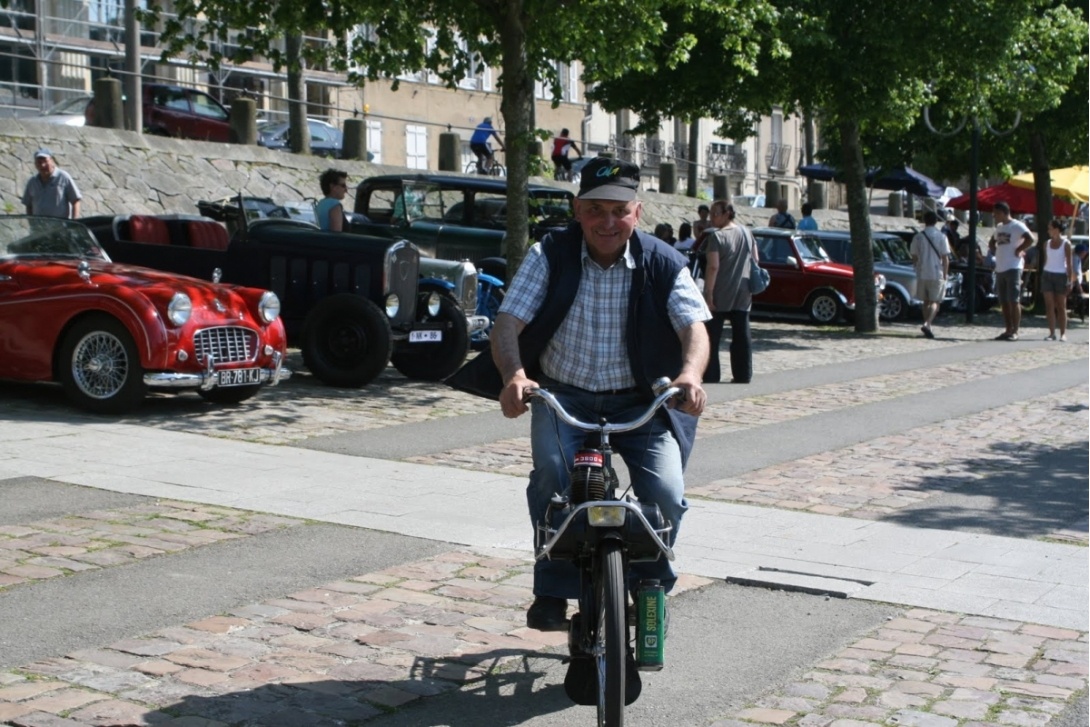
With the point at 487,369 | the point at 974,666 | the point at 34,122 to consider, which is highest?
the point at 34,122

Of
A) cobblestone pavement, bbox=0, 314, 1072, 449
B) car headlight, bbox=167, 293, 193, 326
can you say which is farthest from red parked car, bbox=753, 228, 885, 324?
car headlight, bbox=167, 293, 193, 326

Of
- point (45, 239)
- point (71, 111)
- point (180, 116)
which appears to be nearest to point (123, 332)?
point (45, 239)

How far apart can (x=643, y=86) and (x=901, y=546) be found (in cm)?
1706

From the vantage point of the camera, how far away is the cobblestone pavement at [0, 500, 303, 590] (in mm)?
7000

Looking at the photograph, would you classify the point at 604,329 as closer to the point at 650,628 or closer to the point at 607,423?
the point at 607,423

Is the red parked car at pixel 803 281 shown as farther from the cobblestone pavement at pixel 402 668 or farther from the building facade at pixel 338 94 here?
the cobblestone pavement at pixel 402 668

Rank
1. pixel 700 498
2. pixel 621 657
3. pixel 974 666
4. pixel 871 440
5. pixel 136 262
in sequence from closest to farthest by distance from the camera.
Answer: pixel 621 657, pixel 974 666, pixel 700 498, pixel 871 440, pixel 136 262

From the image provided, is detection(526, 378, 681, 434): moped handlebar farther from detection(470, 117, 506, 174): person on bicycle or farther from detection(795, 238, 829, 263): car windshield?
detection(470, 117, 506, 174): person on bicycle

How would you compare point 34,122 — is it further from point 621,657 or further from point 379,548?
point 621,657

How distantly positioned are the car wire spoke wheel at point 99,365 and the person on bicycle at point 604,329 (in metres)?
7.30

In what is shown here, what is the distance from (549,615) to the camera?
203 inches

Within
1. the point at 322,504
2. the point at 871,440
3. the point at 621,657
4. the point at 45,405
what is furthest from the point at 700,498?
the point at 45,405

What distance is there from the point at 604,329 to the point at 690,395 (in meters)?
0.48

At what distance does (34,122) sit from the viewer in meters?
24.4
